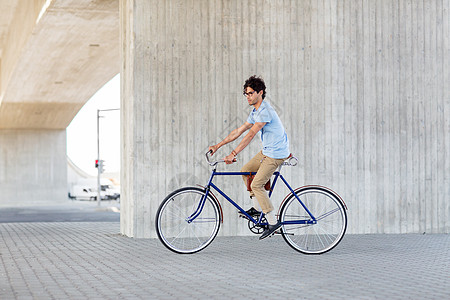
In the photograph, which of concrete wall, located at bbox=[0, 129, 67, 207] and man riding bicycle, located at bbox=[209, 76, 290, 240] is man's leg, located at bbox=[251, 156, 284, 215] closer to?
man riding bicycle, located at bbox=[209, 76, 290, 240]

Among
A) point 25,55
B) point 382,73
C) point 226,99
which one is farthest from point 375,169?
point 25,55

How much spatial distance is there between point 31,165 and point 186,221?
33.9 m

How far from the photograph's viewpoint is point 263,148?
25.7 ft

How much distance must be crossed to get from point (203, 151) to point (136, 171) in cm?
93

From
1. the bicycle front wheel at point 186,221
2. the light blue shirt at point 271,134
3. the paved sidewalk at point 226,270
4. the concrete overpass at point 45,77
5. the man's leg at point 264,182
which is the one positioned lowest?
the paved sidewalk at point 226,270

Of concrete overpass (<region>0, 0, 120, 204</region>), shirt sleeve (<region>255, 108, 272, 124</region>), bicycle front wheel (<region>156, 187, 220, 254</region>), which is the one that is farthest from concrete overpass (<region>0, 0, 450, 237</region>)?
concrete overpass (<region>0, 0, 120, 204</region>)

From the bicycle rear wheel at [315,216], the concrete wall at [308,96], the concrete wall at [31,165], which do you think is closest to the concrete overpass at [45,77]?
the concrete wall at [31,165]

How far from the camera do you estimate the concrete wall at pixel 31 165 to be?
129 feet

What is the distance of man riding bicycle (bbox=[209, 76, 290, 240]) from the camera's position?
770cm

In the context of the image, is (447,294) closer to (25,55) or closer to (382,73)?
(382,73)

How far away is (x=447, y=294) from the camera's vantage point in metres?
5.40

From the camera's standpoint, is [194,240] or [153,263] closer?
[153,263]

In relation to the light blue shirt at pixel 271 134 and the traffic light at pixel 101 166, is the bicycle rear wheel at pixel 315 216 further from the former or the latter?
the traffic light at pixel 101 166

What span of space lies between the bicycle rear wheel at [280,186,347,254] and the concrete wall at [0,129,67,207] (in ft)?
107
